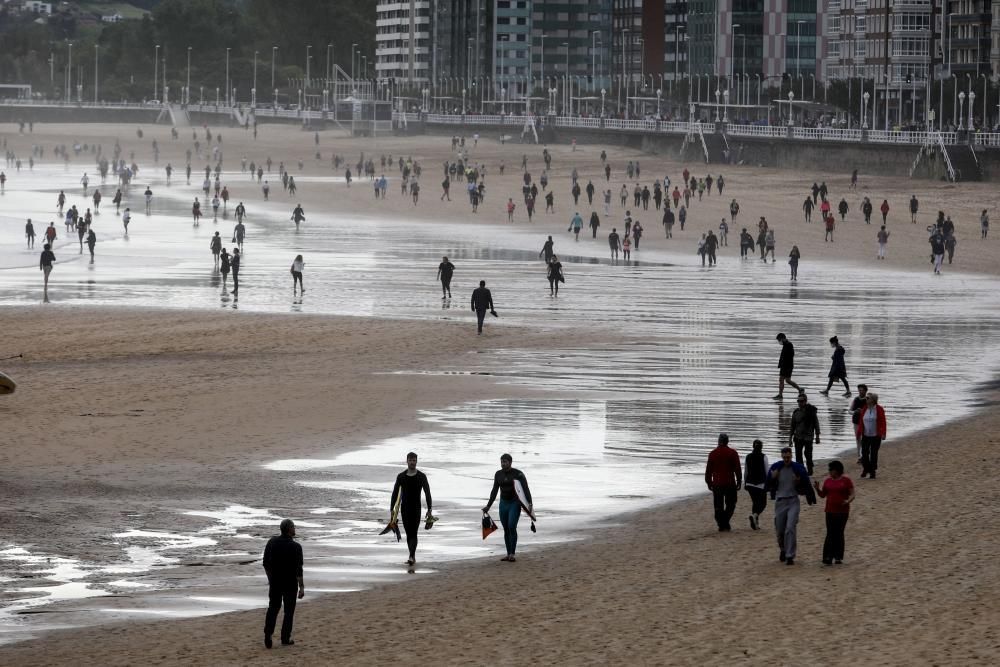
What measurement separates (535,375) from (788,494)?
13.7m

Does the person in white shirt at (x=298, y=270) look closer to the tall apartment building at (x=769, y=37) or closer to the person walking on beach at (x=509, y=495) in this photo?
the person walking on beach at (x=509, y=495)

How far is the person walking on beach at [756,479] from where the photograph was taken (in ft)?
57.2

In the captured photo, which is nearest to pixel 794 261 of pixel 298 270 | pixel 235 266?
pixel 298 270

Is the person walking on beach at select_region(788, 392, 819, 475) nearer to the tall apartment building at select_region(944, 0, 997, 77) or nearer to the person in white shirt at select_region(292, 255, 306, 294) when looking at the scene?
the person in white shirt at select_region(292, 255, 306, 294)

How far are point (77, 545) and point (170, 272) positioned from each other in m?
32.6

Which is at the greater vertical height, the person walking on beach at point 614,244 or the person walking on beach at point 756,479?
the person walking on beach at point 614,244

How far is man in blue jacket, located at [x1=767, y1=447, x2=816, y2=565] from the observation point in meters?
15.9

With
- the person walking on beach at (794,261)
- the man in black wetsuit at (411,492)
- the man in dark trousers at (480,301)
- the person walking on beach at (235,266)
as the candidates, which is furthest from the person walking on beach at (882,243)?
the man in black wetsuit at (411,492)

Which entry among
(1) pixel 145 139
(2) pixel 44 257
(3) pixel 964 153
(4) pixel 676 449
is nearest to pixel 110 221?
(2) pixel 44 257

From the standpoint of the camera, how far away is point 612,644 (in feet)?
45.1

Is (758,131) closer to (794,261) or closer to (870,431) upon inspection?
(794,261)

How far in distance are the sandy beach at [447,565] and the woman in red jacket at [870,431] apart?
24 centimetres

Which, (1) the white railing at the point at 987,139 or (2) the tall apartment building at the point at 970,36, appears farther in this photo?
(2) the tall apartment building at the point at 970,36

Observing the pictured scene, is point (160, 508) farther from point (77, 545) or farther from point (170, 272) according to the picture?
point (170, 272)
